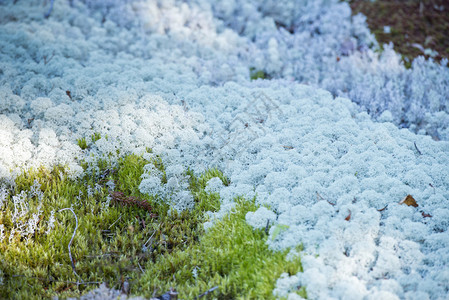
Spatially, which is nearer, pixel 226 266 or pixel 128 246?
pixel 226 266

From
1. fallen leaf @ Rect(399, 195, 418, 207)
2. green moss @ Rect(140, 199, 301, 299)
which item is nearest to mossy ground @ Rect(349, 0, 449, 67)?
fallen leaf @ Rect(399, 195, 418, 207)

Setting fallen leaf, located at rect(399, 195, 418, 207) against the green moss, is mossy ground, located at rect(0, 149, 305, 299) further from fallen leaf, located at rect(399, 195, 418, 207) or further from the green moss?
fallen leaf, located at rect(399, 195, 418, 207)

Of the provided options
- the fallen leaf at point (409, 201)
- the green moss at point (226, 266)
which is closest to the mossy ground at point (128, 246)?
the green moss at point (226, 266)

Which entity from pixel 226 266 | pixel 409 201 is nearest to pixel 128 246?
pixel 226 266

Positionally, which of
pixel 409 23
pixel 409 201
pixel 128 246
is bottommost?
pixel 128 246

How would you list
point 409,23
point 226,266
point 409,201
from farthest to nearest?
point 409,23 → point 409,201 → point 226,266

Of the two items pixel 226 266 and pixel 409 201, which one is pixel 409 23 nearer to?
pixel 409 201

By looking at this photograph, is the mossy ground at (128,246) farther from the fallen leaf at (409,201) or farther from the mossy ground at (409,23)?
the mossy ground at (409,23)
